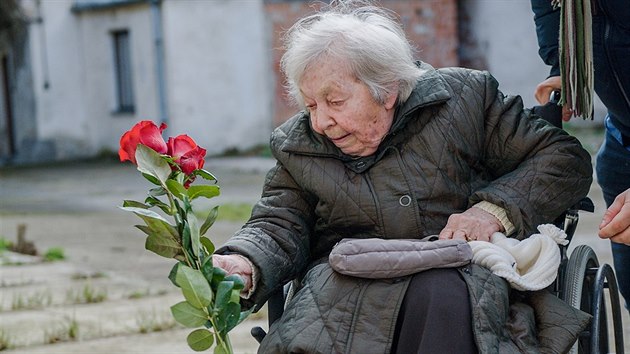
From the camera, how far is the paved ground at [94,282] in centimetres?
507

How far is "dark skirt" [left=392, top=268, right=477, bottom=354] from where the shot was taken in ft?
8.42

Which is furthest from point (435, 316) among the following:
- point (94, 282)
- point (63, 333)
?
point (94, 282)

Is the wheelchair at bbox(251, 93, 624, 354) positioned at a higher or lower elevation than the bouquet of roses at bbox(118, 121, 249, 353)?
lower

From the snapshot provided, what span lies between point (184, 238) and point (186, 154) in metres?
0.21

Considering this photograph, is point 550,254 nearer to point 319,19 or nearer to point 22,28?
point 319,19

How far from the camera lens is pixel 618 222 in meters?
2.81

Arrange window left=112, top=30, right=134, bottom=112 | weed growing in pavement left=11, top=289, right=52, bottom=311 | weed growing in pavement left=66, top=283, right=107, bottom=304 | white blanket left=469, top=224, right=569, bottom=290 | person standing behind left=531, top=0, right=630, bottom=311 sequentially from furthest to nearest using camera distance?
window left=112, top=30, right=134, bottom=112
weed growing in pavement left=66, top=283, right=107, bottom=304
weed growing in pavement left=11, top=289, right=52, bottom=311
person standing behind left=531, top=0, right=630, bottom=311
white blanket left=469, top=224, right=569, bottom=290

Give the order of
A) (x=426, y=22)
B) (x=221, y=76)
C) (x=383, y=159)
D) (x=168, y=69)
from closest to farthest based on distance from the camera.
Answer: (x=383, y=159) < (x=426, y=22) < (x=168, y=69) < (x=221, y=76)

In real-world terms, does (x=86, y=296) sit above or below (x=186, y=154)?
below

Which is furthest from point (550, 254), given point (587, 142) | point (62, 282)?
point (587, 142)

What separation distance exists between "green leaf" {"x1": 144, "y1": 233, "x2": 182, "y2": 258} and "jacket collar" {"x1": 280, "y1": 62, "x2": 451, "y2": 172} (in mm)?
652

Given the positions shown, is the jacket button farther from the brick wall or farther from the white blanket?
the brick wall

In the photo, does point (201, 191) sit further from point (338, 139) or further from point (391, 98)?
point (391, 98)

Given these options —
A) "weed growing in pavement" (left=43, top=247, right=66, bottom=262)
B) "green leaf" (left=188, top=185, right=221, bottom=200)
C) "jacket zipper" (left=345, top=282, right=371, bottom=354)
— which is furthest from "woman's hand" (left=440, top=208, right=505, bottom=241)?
"weed growing in pavement" (left=43, top=247, right=66, bottom=262)
